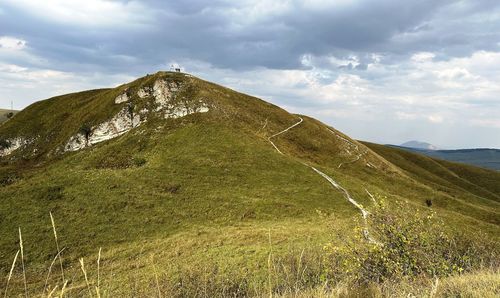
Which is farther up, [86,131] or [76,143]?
[86,131]

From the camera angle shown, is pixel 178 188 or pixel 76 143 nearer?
pixel 178 188

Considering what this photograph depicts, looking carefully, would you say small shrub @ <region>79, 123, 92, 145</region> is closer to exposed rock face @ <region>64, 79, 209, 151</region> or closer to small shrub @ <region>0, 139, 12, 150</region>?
exposed rock face @ <region>64, 79, 209, 151</region>

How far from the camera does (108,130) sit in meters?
77.8

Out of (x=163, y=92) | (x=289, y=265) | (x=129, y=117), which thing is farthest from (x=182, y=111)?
(x=289, y=265)

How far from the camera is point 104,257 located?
35.8 m

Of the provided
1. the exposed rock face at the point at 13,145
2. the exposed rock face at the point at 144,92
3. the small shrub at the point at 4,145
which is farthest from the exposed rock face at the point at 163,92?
the small shrub at the point at 4,145

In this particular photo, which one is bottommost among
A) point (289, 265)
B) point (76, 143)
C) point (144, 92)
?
point (289, 265)

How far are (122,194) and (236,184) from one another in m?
15.6

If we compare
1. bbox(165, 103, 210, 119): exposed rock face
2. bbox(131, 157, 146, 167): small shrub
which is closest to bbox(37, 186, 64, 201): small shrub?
bbox(131, 157, 146, 167): small shrub

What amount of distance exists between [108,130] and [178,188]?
33.7m

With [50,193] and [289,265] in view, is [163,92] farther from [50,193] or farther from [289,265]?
[289,265]

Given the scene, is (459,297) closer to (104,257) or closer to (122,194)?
(104,257)

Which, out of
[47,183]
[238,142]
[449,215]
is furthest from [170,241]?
[449,215]

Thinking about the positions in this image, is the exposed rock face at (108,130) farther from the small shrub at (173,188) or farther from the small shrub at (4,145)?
the small shrub at (173,188)
